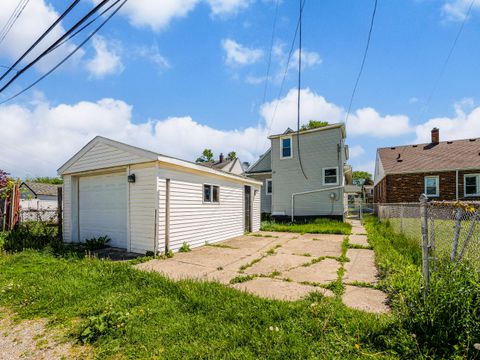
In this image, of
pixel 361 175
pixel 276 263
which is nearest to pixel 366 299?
pixel 276 263

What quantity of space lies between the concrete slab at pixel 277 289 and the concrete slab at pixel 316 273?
376mm

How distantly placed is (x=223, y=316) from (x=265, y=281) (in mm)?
1645

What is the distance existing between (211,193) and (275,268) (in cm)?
421

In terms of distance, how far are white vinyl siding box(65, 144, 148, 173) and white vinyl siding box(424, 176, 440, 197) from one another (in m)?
19.5

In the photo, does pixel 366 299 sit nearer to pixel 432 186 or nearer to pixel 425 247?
pixel 425 247

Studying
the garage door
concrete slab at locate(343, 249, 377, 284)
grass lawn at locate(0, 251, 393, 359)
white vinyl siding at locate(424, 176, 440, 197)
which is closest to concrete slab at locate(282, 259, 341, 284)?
concrete slab at locate(343, 249, 377, 284)

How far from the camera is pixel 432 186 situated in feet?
58.1

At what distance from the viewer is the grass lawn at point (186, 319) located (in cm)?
248

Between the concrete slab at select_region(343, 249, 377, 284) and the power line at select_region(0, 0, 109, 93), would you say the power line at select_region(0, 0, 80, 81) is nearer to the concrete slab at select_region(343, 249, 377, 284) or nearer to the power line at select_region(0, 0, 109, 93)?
the power line at select_region(0, 0, 109, 93)

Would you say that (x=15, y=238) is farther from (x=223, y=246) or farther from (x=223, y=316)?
(x=223, y=316)

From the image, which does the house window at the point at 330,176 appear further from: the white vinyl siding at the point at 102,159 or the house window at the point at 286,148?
the white vinyl siding at the point at 102,159

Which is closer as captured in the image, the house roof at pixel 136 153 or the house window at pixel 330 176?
the house roof at pixel 136 153

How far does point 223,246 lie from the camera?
8.24 m

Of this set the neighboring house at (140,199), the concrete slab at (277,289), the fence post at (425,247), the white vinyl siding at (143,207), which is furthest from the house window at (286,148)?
the fence post at (425,247)
